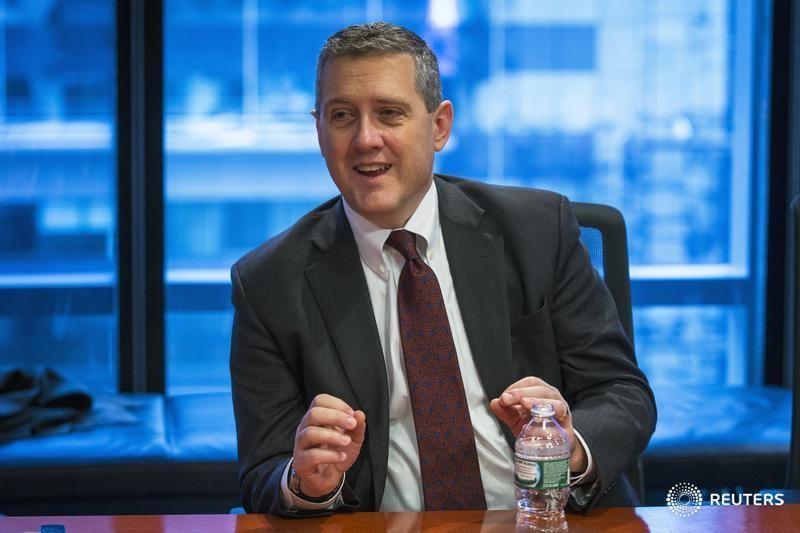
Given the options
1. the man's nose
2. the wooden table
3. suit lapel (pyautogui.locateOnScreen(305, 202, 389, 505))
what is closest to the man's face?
the man's nose

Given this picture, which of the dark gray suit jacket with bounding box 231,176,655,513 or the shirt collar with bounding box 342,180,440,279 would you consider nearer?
the dark gray suit jacket with bounding box 231,176,655,513

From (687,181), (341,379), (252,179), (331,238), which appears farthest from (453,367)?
(687,181)

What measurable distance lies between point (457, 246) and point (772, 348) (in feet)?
9.37

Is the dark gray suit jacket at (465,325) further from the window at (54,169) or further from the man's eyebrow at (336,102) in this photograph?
the window at (54,169)

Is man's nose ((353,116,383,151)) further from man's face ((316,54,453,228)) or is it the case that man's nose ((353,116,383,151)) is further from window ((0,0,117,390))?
window ((0,0,117,390))

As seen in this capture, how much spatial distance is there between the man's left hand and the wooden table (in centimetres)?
15

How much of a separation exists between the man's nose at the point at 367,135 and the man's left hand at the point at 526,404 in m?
0.53

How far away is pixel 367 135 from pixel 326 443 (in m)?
0.60

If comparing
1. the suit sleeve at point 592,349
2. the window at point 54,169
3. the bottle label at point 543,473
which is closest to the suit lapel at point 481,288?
the suit sleeve at point 592,349

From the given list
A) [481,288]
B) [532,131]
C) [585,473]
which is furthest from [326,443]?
[532,131]

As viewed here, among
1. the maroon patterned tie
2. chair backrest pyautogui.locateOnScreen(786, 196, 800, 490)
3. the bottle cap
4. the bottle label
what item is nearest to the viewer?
the bottle label

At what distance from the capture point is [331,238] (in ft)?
6.31

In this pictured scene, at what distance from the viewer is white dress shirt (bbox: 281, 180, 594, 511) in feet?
5.94

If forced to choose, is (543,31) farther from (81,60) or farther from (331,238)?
(331,238)
